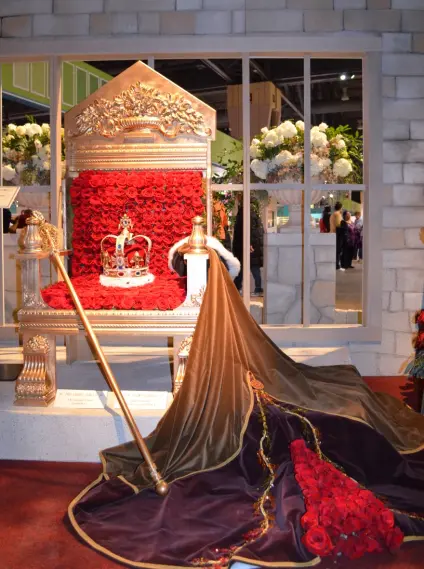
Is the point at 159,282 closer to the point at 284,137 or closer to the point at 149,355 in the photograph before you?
the point at 149,355

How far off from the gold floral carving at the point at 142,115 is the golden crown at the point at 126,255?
62cm

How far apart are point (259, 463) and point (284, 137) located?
2913mm

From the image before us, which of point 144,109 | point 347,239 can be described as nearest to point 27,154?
point 144,109

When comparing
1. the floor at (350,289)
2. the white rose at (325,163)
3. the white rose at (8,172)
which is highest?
the white rose at (325,163)

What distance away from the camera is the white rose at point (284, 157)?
5105 mm

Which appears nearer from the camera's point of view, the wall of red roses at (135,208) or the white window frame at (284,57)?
the wall of red roses at (135,208)

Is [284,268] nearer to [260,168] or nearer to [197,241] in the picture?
[260,168]

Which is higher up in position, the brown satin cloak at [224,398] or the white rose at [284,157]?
the white rose at [284,157]

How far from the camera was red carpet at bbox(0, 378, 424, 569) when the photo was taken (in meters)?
2.39

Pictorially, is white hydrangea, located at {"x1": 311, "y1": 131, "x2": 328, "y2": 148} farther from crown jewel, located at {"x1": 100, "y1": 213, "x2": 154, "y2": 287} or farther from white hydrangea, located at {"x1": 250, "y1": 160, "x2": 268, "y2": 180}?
crown jewel, located at {"x1": 100, "y1": 213, "x2": 154, "y2": 287}

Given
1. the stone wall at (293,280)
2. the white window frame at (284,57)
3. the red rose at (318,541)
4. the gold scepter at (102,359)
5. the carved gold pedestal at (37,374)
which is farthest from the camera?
the stone wall at (293,280)

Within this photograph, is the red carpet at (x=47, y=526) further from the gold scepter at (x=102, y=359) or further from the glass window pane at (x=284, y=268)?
the glass window pane at (x=284, y=268)

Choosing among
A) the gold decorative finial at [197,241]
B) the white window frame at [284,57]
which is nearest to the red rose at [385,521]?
the gold decorative finial at [197,241]

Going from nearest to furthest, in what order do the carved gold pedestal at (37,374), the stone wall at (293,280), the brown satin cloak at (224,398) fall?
1. the brown satin cloak at (224,398)
2. the carved gold pedestal at (37,374)
3. the stone wall at (293,280)
